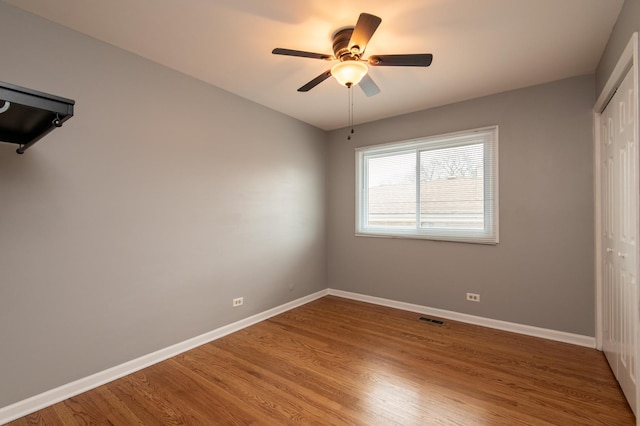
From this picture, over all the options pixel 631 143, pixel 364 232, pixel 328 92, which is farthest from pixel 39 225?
pixel 631 143

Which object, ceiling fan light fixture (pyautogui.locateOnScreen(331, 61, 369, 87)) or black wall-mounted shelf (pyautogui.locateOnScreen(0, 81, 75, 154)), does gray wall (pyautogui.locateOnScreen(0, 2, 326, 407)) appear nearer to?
black wall-mounted shelf (pyautogui.locateOnScreen(0, 81, 75, 154))

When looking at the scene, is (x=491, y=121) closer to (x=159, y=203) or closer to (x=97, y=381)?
(x=159, y=203)

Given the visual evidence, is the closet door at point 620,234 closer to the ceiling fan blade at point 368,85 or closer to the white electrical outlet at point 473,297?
the white electrical outlet at point 473,297

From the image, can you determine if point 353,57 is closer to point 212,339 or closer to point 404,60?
point 404,60

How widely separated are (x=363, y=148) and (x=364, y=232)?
1.28m

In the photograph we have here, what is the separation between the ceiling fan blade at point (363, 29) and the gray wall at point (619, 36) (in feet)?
4.90

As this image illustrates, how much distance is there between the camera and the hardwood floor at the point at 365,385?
6.11ft

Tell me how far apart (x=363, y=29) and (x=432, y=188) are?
2500 mm

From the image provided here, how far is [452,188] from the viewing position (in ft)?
11.9

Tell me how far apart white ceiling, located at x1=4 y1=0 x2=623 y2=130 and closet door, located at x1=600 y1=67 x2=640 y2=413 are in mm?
595

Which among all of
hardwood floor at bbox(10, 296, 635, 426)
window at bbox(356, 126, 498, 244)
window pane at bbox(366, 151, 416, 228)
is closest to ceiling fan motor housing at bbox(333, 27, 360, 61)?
window at bbox(356, 126, 498, 244)

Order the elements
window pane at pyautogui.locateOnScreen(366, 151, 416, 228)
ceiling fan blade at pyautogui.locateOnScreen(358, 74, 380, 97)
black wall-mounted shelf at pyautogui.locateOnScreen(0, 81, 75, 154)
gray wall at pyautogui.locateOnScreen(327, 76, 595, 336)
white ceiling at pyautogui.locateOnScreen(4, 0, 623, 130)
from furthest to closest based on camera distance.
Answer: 1. window pane at pyautogui.locateOnScreen(366, 151, 416, 228)
2. gray wall at pyautogui.locateOnScreen(327, 76, 595, 336)
3. ceiling fan blade at pyautogui.locateOnScreen(358, 74, 380, 97)
4. white ceiling at pyautogui.locateOnScreen(4, 0, 623, 130)
5. black wall-mounted shelf at pyautogui.locateOnScreen(0, 81, 75, 154)

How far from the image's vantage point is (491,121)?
333cm

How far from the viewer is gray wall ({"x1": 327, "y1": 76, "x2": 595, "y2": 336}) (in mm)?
2861
